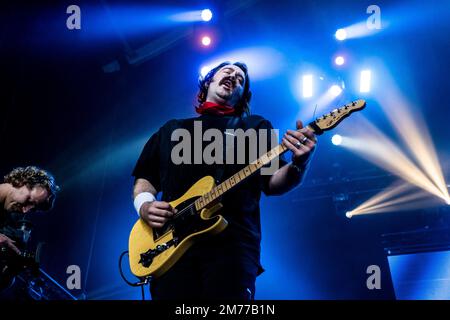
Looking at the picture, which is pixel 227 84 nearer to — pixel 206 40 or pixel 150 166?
pixel 150 166

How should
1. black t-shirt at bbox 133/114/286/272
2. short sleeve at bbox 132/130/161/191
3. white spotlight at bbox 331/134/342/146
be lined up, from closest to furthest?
black t-shirt at bbox 133/114/286/272, short sleeve at bbox 132/130/161/191, white spotlight at bbox 331/134/342/146

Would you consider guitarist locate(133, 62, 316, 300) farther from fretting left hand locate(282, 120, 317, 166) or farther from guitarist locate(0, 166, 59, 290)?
guitarist locate(0, 166, 59, 290)

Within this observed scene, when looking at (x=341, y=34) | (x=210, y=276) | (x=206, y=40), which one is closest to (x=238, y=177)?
(x=210, y=276)

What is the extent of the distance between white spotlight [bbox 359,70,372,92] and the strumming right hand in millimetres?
4759

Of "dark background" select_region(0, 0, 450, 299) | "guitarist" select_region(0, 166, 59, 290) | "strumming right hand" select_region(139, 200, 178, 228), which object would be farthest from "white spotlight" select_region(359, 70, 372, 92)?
"strumming right hand" select_region(139, 200, 178, 228)

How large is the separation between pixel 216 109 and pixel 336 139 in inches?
164

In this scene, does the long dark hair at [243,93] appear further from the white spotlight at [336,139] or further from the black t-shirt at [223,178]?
the white spotlight at [336,139]

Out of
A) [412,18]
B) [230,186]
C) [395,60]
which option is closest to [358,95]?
[395,60]

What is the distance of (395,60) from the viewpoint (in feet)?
19.6

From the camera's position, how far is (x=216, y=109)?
2.56m

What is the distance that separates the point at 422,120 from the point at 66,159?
5045 millimetres

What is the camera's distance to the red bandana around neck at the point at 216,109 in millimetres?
2559

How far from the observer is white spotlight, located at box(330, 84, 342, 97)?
6078 mm
